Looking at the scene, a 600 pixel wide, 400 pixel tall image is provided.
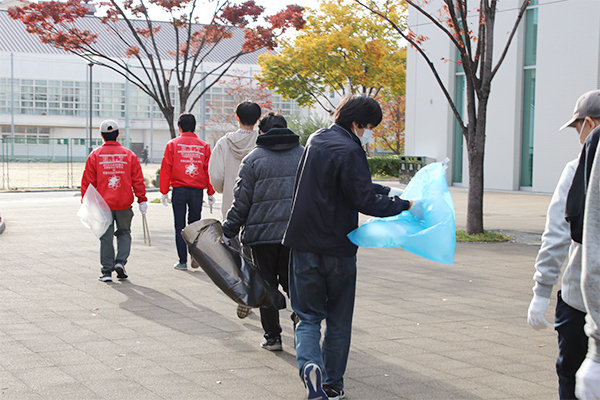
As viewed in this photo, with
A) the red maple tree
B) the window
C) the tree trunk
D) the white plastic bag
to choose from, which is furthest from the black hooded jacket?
the red maple tree

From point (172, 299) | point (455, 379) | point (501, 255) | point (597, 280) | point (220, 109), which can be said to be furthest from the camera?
point (220, 109)

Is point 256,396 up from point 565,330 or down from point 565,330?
down

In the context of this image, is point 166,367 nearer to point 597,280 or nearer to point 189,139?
point 597,280

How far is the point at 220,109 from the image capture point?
207 feet

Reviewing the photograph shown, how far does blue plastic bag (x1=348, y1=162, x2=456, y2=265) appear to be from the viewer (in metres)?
4.30

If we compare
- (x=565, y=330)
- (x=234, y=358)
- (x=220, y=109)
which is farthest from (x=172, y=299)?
(x=220, y=109)

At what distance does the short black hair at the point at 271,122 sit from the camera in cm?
565

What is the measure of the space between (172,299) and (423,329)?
257cm

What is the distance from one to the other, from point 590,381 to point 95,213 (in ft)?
23.1

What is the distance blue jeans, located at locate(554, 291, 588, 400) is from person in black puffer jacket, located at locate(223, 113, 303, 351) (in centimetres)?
232

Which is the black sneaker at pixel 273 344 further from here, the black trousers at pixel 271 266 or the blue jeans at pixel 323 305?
the blue jeans at pixel 323 305

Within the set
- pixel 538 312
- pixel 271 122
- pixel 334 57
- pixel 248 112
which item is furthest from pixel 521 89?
pixel 538 312

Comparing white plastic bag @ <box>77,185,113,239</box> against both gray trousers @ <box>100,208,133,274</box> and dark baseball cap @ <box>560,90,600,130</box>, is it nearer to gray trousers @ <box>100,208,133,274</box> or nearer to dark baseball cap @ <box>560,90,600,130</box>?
gray trousers @ <box>100,208,133,274</box>

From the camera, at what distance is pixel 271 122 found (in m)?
5.66
